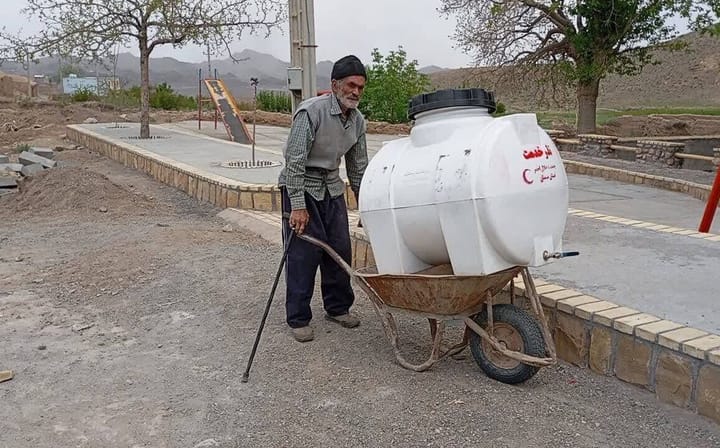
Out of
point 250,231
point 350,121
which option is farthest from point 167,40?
point 350,121

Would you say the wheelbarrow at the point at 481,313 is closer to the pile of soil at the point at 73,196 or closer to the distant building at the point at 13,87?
the pile of soil at the point at 73,196

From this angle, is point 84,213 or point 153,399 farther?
point 84,213

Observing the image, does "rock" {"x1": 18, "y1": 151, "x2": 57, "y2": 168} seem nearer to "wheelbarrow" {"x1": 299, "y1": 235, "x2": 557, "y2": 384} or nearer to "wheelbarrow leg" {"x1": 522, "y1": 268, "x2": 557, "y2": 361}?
"wheelbarrow" {"x1": 299, "y1": 235, "x2": 557, "y2": 384}

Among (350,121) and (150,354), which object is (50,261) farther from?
(350,121)

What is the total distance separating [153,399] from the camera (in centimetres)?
338

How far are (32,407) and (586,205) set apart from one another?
753 centimetres

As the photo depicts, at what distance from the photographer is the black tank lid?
3309mm

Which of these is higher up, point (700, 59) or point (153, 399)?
point (700, 59)

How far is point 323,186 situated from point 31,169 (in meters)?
7.92

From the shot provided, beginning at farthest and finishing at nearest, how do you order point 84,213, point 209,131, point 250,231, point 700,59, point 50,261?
point 700,59, point 209,131, point 84,213, point 250,231, point 50,261

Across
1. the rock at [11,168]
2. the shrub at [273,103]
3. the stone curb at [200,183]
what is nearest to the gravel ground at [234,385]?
the stone curb at [200,183]

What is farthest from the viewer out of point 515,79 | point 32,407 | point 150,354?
point 515,79

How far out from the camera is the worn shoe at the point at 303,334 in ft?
13.4

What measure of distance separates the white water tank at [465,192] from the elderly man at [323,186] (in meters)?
0.49
